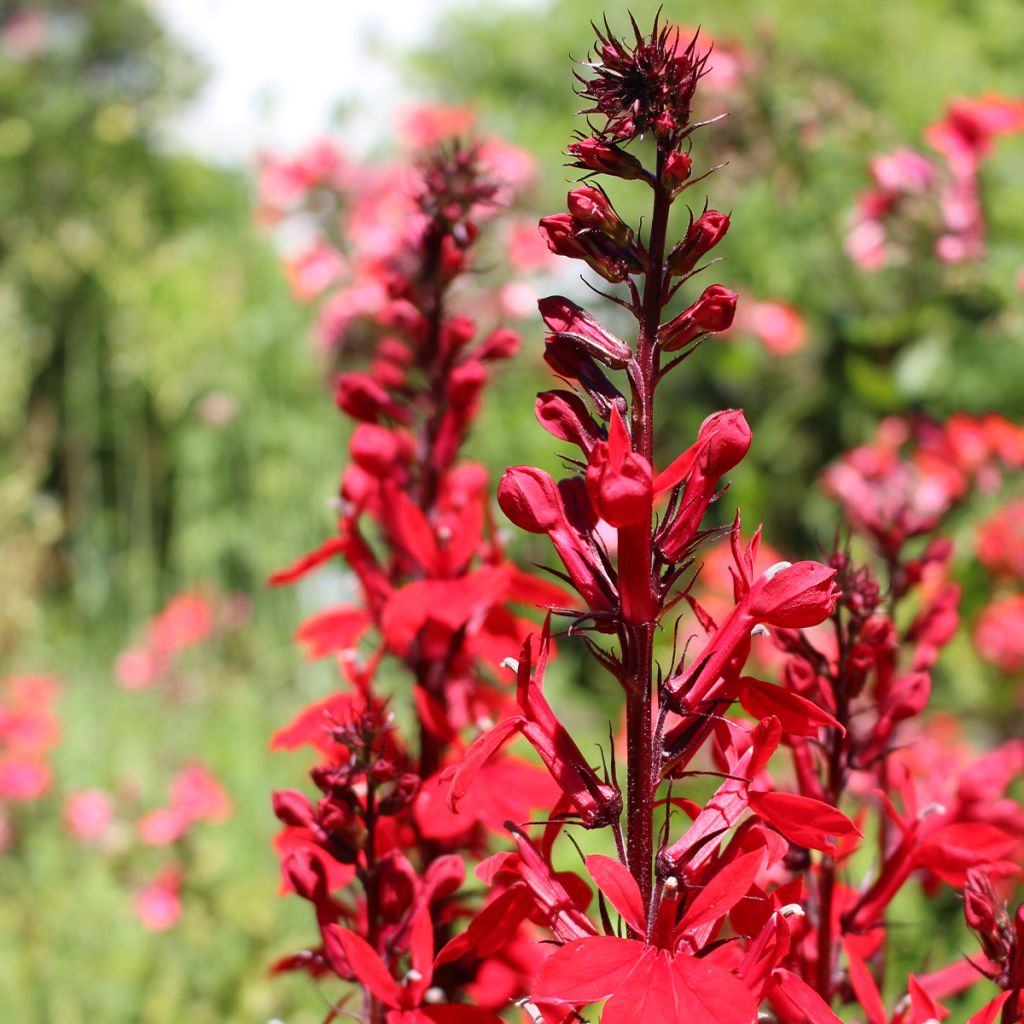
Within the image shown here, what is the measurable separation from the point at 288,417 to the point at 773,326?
2.84 meters

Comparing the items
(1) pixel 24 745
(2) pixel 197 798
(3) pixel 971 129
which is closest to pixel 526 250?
(3) pixel 971 129

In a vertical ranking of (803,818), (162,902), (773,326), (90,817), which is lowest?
(162,902)

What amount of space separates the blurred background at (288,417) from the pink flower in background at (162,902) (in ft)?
0.05

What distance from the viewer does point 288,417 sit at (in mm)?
5707

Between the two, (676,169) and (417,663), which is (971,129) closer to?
(417,663)

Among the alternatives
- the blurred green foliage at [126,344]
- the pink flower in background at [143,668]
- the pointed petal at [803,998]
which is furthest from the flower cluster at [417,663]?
the pink flower in background at [143,668]

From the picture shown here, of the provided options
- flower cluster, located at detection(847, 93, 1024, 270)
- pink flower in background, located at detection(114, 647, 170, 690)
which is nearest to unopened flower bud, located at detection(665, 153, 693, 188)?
flower cluster, located at detection(847, 93, 1024, 270)

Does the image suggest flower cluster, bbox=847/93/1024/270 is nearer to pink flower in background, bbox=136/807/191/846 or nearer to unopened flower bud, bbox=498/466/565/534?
pink flower in background, bbox=136/807/191/846

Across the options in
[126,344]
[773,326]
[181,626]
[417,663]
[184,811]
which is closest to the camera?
[417,663]

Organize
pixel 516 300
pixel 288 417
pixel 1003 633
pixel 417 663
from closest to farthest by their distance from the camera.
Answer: pixel 417 663
pixel 1003 633
pixel 516 300
pixel 288 417

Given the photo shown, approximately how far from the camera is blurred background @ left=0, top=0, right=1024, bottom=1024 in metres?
3.12

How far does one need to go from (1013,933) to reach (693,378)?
4.03 meters

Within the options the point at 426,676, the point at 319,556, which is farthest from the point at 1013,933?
the point at 319,556

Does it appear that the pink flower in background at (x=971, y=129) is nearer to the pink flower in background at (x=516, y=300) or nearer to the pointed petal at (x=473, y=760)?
the pink flower in background at (x=516, y=300)
